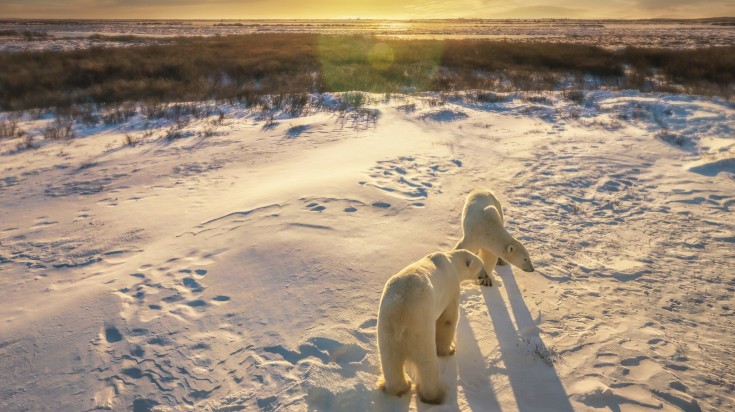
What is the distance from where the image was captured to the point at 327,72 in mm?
24859

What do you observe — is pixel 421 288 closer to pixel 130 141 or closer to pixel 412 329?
pixel 412 329

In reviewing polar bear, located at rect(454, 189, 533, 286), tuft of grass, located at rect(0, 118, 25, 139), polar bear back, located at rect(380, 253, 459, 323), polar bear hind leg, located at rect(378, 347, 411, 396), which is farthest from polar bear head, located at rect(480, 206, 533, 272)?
tuft of grass, located at rect(0, 118, 25, 139)

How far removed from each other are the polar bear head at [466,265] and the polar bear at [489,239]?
593 mm

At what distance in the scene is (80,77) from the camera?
21.2 metres

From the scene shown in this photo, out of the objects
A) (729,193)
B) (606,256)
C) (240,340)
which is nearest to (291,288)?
(240,340)

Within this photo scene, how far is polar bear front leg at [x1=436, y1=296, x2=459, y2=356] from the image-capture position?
3867 mm

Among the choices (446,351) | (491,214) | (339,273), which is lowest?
(446,351)

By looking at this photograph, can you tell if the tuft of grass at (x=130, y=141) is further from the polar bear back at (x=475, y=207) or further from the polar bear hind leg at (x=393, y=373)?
the polar bear hind leg at (x=393, y=373)

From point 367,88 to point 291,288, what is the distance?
58.3ft

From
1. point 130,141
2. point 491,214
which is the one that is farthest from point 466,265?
point 130,141

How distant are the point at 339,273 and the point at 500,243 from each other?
2118mm

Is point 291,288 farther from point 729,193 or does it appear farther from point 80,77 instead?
point 80,77

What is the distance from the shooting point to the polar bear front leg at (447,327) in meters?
3.87

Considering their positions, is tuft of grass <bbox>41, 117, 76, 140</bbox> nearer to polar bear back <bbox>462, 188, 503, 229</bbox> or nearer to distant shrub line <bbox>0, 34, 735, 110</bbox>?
distant shrub line <bbox>0, 34, 735, 110</bbox>
